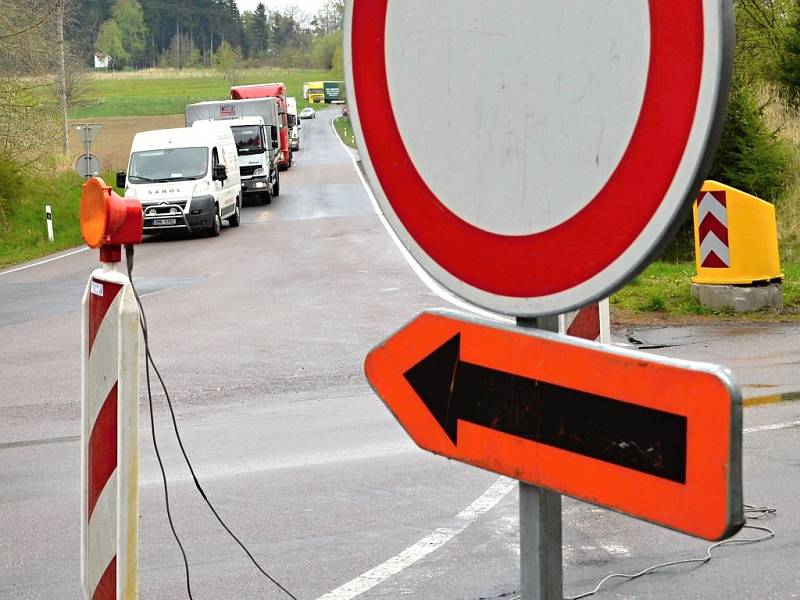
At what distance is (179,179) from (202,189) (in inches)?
24.6

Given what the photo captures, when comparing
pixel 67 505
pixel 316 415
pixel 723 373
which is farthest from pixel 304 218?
pixel 723 373

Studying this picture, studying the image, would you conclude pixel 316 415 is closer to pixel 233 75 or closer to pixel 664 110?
pixel 664 110

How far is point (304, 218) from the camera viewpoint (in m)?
32.1

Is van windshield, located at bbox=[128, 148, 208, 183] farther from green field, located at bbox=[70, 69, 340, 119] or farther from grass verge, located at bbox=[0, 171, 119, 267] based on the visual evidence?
green field, located at bbox=[70, 69, 340, 119]

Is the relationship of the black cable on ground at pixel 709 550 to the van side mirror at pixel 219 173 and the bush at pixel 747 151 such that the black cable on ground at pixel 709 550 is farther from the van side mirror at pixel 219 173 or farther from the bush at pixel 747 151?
the van side mirror at pixel 219 173

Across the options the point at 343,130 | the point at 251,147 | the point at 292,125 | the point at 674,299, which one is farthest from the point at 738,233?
the point at 343,130

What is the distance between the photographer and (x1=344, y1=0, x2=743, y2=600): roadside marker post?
60.5 inches

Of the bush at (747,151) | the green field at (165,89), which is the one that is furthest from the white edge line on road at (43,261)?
the green field at (165,89)

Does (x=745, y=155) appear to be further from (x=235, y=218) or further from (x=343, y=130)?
(x=343, y=130)

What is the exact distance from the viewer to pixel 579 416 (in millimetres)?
1706

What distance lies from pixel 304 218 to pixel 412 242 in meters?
30.2

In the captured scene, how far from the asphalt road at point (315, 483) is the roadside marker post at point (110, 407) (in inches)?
67.5

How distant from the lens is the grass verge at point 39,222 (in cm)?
2928

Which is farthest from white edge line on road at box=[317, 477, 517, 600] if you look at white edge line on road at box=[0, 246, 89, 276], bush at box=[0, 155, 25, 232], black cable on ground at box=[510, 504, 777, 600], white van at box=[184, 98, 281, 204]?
white van at box=[184, 98, 281, 204]
